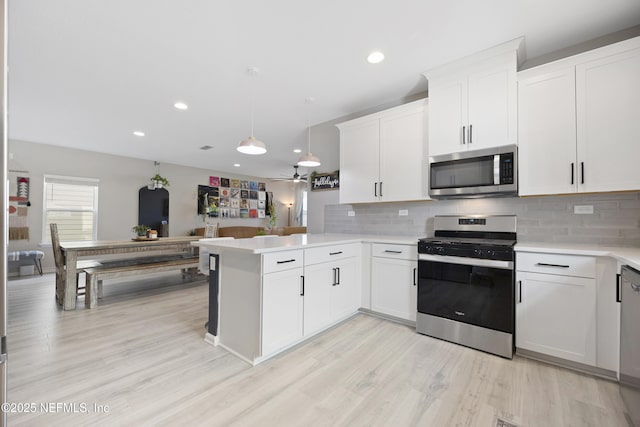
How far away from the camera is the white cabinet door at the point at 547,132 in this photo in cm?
217

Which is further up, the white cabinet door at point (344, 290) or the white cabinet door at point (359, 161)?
the white cabinet door at point (359, 161)

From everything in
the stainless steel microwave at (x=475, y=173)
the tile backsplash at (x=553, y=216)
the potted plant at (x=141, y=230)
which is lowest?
the potted plant at (x=141, y=230)

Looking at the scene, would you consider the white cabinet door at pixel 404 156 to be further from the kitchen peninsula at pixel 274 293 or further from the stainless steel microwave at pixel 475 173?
the kitchen peninsula at pixel 274 293

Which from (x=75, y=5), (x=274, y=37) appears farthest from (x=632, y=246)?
(x=75, y=5)

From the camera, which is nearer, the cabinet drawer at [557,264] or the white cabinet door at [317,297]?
the cabinet drawer at [557,264]

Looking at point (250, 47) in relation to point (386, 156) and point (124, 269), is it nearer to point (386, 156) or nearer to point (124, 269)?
point (386, 156)

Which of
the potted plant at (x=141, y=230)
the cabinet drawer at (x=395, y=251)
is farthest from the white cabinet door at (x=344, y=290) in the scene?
the potted plant at (x=141, y=230)

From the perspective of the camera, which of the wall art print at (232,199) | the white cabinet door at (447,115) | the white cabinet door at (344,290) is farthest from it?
the wall art print at (232,199)

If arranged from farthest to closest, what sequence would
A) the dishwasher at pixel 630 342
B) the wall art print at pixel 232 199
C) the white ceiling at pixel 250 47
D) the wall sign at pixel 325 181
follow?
1. the wall art print at pixel 232 199
2. the wall sign at pixel 325 181
3. the white ceiling at pixel 250 47
4. the dishwasher at pixel 630 342

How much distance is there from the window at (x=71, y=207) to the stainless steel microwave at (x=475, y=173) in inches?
278

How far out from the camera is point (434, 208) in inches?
123

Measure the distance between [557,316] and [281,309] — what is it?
2.07 meters

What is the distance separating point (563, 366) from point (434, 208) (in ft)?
5.60

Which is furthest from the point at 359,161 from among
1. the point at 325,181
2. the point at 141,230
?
the point at 141,230
